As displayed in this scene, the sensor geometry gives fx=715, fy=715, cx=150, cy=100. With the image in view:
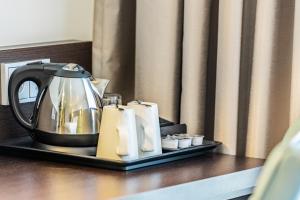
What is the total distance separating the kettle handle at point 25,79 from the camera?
60.8 inches

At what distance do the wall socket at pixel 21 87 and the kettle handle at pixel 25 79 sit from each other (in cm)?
5

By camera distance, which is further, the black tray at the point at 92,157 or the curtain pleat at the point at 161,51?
the curtain pleat at the point at 161,51

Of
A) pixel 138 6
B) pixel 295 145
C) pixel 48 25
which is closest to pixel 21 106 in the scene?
pixel 48 25

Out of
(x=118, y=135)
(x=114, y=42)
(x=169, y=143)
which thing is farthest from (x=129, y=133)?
(x=114, y=42)

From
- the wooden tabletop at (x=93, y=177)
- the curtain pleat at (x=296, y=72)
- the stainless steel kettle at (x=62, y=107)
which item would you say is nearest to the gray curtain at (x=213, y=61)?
the curtain pleat at (x=296, y=72)

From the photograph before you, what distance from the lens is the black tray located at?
1404 millimetres

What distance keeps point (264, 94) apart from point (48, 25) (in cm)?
58

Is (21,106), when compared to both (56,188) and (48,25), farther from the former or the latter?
(56,188)

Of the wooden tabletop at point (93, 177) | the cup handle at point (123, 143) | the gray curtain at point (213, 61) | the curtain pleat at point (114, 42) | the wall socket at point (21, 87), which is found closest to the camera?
the wooden tabletop at point (93, 177)

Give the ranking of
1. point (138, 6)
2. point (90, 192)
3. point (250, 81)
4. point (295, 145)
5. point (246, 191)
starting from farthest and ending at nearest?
point (138, 6) < point (250, 81) < point (246, 191) < point (90, 192) < point (295, 145)

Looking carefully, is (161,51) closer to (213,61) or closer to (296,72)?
(213,61)

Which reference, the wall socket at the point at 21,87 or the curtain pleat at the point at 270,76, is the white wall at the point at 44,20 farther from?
the curtain pleat at the point at 270,76

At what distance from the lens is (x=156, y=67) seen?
1666mm

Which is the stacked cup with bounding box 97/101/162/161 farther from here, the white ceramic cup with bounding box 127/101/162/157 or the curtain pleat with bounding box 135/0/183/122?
the curtain pleat with bounding box 135/0/183/122
